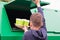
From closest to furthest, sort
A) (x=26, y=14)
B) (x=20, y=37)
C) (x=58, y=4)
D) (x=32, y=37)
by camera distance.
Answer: (x=32, y=37) → (x=20, y=37) → (x=26, y=14) → (x=58, y=4)

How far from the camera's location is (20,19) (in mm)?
3811

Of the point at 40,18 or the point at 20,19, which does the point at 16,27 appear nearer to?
the point at 20,19

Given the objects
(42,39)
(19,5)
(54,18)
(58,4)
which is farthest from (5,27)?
(58,4)

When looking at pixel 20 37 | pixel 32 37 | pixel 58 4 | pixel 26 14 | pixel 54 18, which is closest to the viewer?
pixel 32 37

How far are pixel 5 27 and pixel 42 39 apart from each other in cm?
71

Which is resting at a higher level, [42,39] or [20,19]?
[20,19]

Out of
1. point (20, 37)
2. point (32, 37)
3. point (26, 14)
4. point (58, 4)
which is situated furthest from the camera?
point (58, 4)

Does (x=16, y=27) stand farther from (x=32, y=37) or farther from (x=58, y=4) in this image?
(x=58, y=4)

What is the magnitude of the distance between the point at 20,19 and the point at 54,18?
0.85 m

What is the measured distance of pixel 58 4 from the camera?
26.3ft

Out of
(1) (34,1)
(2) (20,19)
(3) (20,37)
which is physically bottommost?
(3) (20,37)

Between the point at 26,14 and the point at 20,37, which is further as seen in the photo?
the point at 26,14

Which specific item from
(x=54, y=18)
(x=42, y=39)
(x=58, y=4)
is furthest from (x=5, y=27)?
(x=58, y=4)

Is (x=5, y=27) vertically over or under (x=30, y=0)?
under
